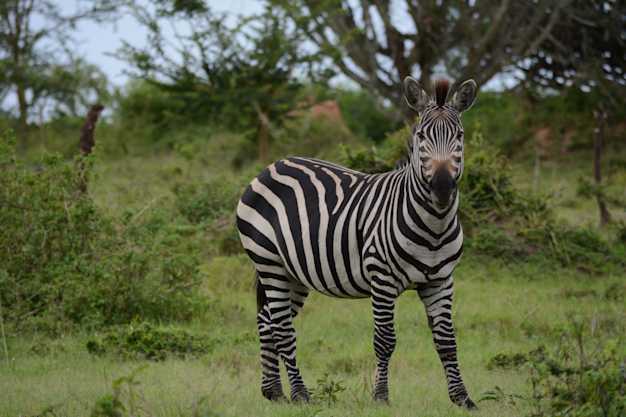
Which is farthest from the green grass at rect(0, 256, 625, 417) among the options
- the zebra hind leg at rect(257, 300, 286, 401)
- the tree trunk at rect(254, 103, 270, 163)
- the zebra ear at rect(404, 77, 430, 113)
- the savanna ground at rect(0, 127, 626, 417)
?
the tree trunk at rect(254, 103, 270, 163)

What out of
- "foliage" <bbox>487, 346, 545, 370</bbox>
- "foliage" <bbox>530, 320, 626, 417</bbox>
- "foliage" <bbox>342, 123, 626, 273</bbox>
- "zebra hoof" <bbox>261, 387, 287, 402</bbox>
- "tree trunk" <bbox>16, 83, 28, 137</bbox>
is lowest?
"foliage" <bbox>487, 346, 545, 370</bbox>

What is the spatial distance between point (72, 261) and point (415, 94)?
15.8ft

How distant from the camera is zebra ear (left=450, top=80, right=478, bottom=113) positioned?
5.70 metres

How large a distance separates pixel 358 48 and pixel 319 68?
350cm

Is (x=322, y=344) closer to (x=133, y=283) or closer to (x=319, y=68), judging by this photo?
(x=133, y=283)

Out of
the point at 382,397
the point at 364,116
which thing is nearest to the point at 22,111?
the point at 364,116

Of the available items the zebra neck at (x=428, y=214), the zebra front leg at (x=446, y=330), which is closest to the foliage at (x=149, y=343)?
the zebra front leg at (x=446, y=330)

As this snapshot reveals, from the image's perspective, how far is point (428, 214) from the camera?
5594 mm

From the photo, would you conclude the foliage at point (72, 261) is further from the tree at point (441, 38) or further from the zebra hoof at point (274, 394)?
the tree at point (441, 38)

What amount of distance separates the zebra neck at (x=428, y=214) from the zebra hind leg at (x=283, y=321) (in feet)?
Answer: 4.23

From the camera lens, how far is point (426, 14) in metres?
25.9

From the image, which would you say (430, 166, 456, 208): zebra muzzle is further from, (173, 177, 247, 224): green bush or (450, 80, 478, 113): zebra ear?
(173, 177, 247, 224): green bush

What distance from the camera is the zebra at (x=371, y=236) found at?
559cm

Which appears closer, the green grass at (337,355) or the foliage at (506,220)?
the green grass at (337,355)
